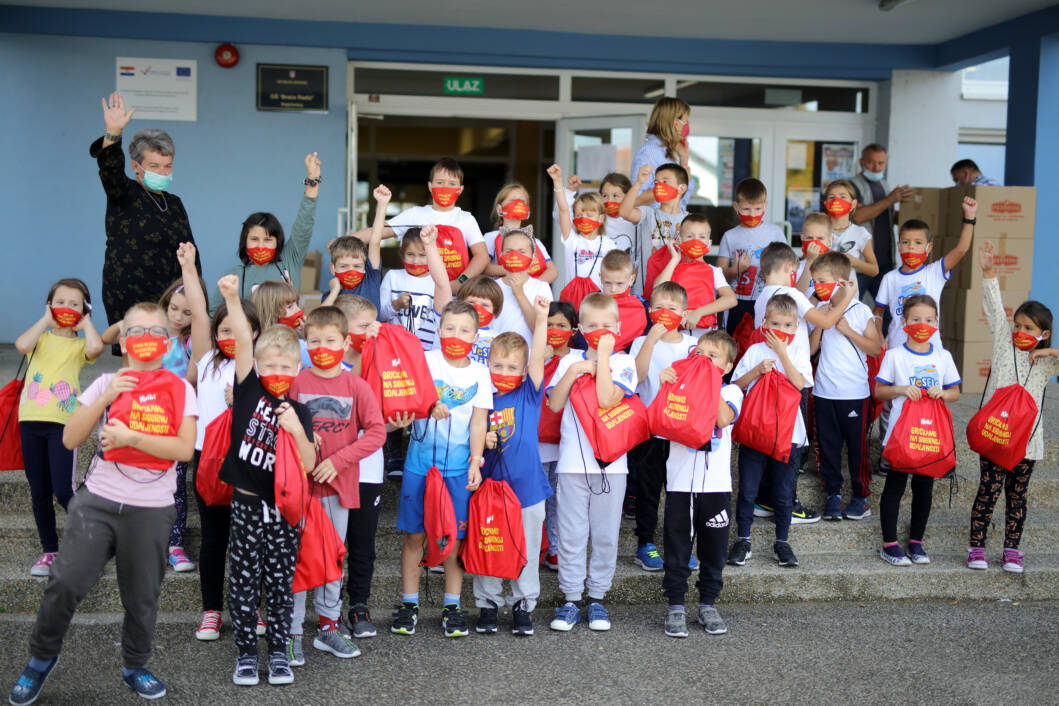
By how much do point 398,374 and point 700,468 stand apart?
1.38m

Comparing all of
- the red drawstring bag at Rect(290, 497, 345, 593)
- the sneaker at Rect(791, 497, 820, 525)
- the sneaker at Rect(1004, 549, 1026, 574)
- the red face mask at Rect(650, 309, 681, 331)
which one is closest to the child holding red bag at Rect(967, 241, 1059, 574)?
the sneaker at Rect(1004, 549, 1026, 574)

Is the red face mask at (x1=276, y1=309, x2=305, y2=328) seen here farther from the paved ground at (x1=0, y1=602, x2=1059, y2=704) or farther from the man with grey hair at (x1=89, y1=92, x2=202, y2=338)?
the paved ground at (x1=0, y1=602, x2=1059, y2=704)

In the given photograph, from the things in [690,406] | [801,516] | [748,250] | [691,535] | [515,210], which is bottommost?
[801,516]

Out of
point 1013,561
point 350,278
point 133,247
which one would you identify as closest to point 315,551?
point 350,278

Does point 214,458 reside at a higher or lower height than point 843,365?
lower

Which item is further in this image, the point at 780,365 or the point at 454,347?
the point at 780,365

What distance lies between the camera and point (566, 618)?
4.44 m

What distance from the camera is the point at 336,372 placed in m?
4.04

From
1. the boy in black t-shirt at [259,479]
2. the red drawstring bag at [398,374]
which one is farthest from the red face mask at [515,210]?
the boy in black t-shirt at [259,479]

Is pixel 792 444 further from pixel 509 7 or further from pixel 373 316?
pixel 509 7

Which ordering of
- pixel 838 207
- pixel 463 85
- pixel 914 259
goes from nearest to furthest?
pixel 914 259
pixel 838 207
pixel 463 85

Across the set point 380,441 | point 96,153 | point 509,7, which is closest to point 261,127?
point 509,7

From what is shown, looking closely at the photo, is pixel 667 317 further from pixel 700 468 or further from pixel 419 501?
pixel 419 501

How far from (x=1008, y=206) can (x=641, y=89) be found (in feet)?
11.4
